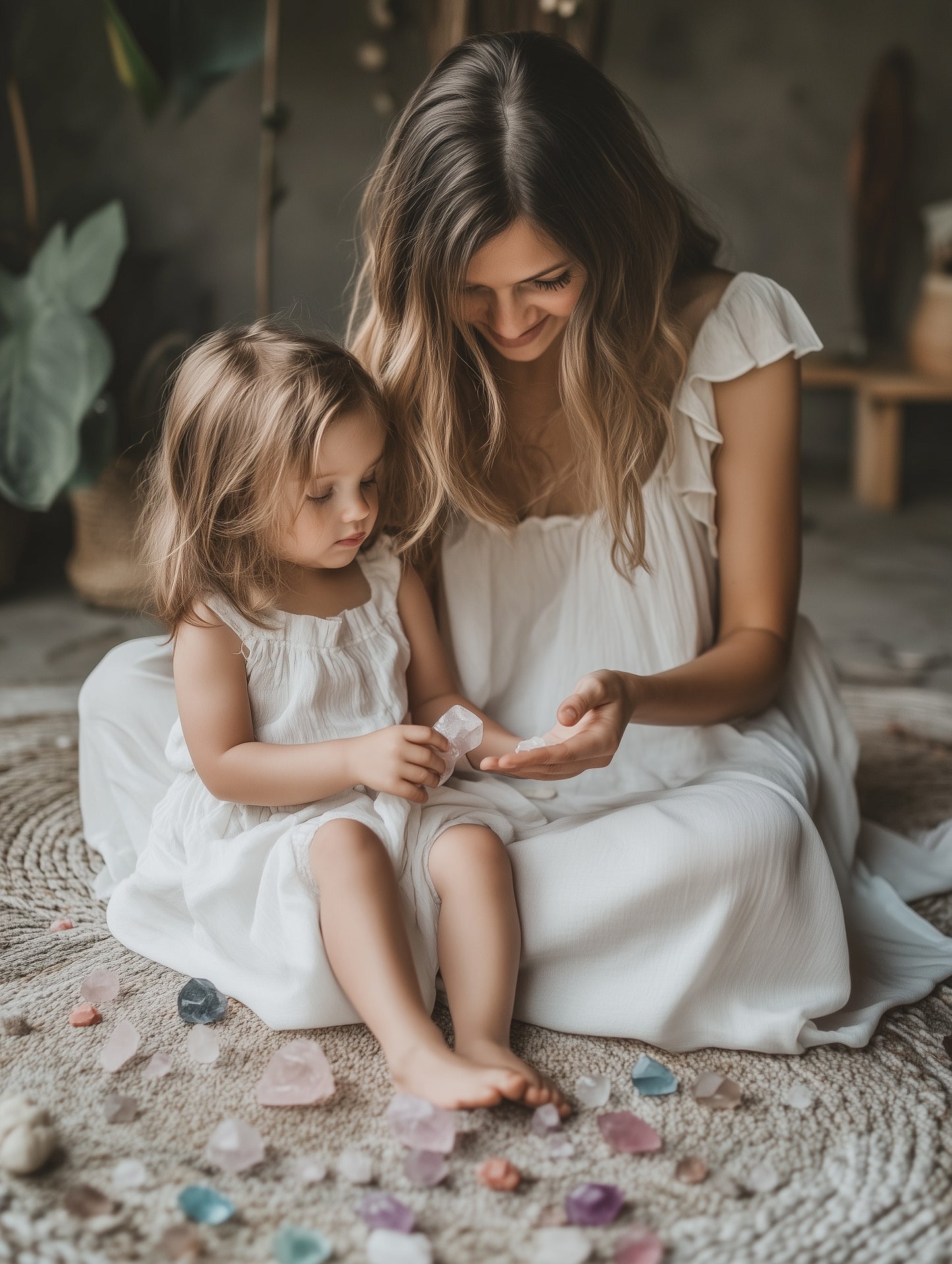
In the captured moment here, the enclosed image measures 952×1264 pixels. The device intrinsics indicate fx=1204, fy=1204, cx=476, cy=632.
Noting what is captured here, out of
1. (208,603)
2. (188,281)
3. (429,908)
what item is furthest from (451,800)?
(188,281)

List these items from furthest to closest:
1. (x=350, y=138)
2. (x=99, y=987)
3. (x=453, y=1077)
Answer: (x=350, y=138) < (x=99, y=987) < (x=453, y=1077)

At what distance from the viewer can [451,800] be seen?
1203 millimetres

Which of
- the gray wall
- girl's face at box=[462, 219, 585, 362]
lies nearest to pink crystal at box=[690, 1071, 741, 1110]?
girl's face at box=[462, 219, 585, 362]

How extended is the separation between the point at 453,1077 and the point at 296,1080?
0.50ft

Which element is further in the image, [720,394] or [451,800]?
[720,394]

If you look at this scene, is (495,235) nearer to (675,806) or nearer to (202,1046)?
(675,806)

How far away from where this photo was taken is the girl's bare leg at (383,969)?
3.13 feet

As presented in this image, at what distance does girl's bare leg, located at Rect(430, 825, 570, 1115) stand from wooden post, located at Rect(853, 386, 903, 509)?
2597 mm

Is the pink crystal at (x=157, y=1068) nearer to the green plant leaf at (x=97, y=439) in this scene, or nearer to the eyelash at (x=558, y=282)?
the eyelash at (x=558, y=282)

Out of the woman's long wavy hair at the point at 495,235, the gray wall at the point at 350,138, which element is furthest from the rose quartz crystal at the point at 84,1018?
the gray wall at the point at 350,138

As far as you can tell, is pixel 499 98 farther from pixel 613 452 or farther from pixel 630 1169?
pixel 630 1169

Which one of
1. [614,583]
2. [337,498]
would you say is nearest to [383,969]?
[337,498]

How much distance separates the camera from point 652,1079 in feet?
3.43

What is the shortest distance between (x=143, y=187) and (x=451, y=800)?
2591 mm
